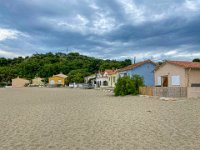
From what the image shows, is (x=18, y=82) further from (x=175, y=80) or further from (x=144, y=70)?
(x=175, y=80)

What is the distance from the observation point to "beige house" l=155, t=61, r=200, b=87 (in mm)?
26203

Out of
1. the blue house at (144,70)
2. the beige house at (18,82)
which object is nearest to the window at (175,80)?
the blue house at (144,70)

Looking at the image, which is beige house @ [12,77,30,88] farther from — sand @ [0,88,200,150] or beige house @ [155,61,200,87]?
sand @ [0,88,200,150]

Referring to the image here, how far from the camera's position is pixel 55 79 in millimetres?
100500

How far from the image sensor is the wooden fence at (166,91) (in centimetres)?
2267

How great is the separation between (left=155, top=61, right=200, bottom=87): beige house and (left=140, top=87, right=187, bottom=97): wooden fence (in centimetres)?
336

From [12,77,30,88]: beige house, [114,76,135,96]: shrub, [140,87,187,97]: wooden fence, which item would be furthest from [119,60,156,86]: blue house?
[12,77,30,88]: beige house

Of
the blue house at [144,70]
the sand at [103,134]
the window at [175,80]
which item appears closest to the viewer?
the sand at [103,134]

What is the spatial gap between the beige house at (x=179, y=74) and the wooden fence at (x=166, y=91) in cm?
336

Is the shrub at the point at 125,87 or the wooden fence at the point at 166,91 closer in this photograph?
the wooden fence at the point at 166,91

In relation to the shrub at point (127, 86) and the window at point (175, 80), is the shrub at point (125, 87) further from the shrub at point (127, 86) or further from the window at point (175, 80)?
the window at point (175, 80)

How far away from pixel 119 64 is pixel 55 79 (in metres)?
24.7

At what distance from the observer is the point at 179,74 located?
1083 inches

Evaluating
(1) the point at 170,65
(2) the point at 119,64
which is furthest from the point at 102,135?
(2) the point at 119,64
